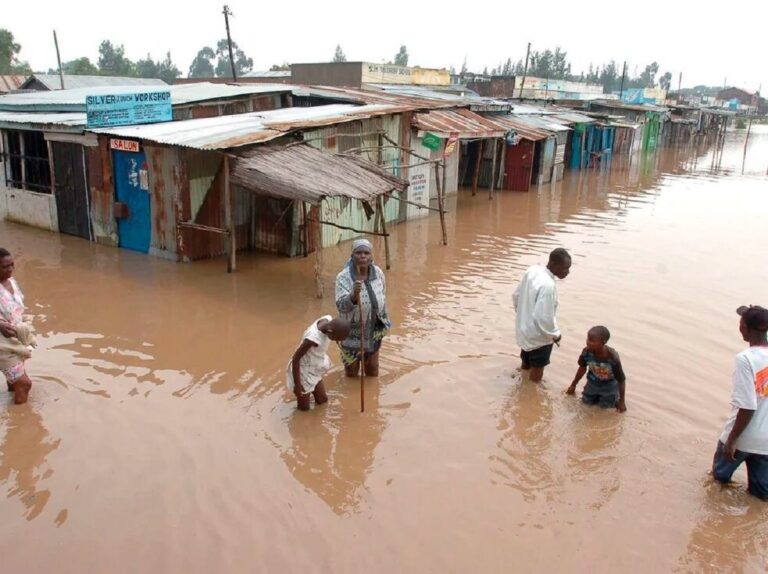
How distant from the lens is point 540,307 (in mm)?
5746

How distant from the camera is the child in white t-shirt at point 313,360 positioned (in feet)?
16.6

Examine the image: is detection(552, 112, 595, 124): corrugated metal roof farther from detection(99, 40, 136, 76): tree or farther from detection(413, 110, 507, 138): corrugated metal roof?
detection(99, 40, 136, 76): tree

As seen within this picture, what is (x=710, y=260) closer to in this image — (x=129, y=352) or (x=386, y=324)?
(x=386, y=324)

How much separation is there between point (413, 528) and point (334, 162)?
6895mm

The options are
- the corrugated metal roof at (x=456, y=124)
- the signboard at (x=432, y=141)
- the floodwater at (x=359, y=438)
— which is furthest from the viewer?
the corrugated metal roof at (x=456, y=124)

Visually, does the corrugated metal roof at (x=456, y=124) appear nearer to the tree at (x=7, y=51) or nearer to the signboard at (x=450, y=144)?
the signboard at (x=450, y=144)

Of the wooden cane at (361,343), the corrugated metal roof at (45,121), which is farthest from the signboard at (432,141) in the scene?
the wooden cane at (361,343)

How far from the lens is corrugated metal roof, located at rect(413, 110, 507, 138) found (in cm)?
1443

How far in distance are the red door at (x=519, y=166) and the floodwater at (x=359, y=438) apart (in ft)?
35.3

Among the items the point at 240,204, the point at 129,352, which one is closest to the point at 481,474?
the point at 129,352

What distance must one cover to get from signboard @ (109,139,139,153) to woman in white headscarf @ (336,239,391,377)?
233 inches

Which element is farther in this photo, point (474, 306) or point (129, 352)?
point (474, 306)

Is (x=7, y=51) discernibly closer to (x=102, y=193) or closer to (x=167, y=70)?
(x=167, y=70)

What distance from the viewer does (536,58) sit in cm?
8762
